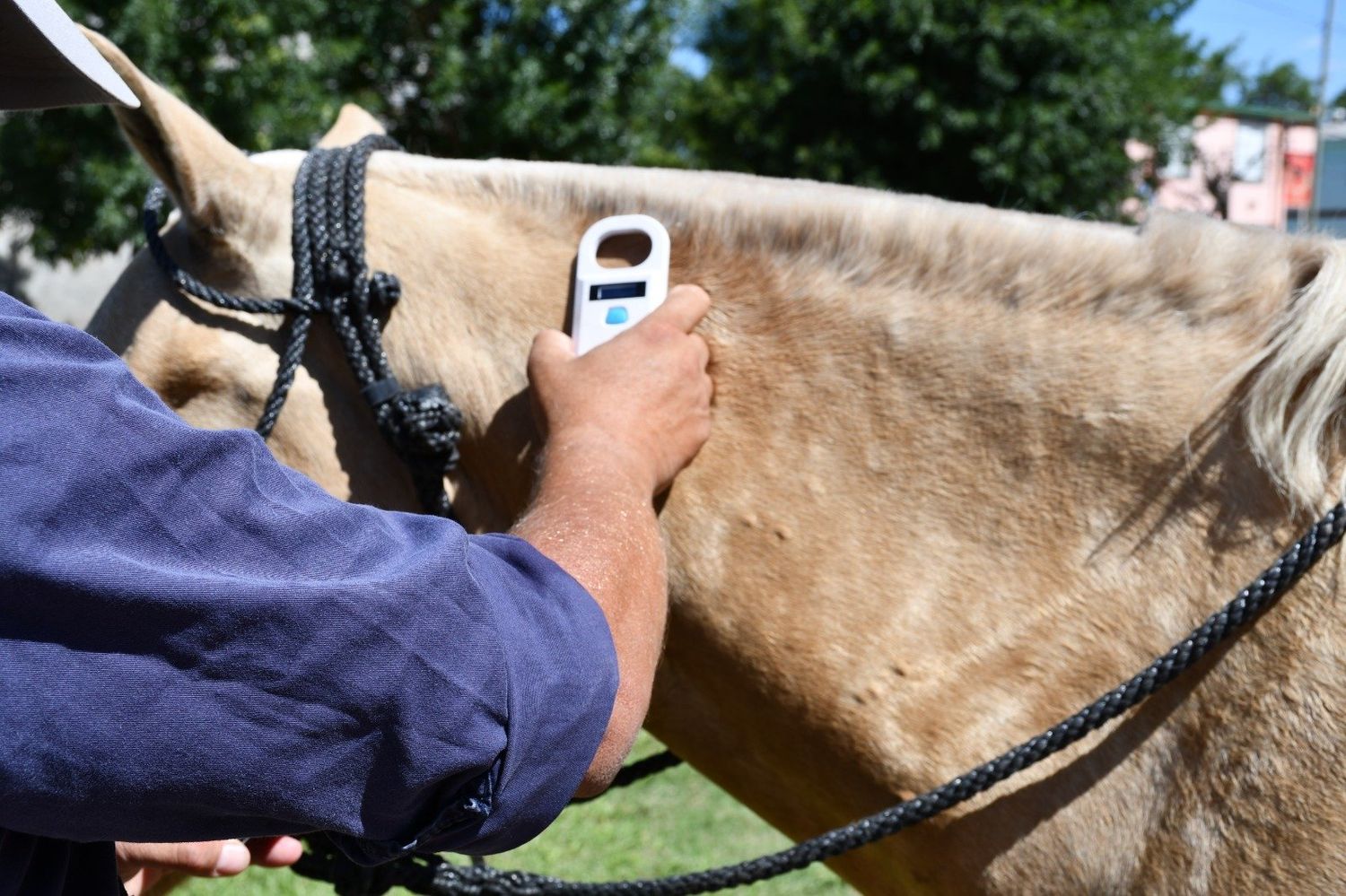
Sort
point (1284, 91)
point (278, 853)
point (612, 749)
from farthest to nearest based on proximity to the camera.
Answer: point (1284, 91) < point (278, 853) < point (612, 749)

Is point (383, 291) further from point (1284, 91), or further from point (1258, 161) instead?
point (1284, 91)

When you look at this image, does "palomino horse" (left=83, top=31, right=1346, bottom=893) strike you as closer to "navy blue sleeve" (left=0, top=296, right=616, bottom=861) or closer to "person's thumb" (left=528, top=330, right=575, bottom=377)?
"person's thumb" (left=528, top=330, right=575, bottom=377)

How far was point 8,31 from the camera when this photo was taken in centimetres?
108

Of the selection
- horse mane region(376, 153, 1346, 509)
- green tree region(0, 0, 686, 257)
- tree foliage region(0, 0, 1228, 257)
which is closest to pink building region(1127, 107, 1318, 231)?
tree foliage region(0, 0, 1228, 257)

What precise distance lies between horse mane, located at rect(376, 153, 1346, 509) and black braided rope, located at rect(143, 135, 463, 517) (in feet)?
0.57

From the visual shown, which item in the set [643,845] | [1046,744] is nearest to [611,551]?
[1046,744]

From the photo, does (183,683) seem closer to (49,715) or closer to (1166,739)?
(49,715)

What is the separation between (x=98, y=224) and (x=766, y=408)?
6687 mm

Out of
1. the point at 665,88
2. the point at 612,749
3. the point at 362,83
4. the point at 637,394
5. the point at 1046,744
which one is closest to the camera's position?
the point at 612,749

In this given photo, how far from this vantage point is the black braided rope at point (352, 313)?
1.64 m

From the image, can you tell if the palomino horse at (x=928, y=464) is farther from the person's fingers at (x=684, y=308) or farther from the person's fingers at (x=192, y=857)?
the person's fingers at (x=192, y=857)

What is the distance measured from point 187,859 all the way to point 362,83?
8.57 meters

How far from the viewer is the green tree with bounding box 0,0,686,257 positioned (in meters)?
7.03

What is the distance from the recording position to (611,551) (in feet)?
4.18
